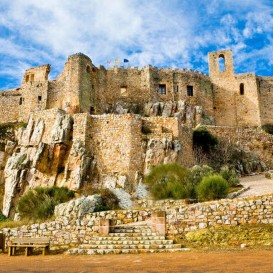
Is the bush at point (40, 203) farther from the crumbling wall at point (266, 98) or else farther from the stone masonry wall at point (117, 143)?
the crumbling wall at point (266, 98)

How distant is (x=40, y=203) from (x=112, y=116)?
450 inches

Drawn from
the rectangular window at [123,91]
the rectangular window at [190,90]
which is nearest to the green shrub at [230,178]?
the rectangular window at [123,91]

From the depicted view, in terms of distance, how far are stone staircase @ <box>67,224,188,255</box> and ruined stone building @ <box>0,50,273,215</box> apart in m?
7.68

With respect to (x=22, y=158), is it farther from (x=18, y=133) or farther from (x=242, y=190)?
(x=242, y=190)

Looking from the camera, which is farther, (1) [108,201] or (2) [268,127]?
(2) [268,127]

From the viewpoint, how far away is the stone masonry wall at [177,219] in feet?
40.7

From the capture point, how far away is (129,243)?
39.7ft

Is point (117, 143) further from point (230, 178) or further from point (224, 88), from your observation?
point (224, 88)

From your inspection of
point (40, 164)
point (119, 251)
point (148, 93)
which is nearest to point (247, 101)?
point (148, 93)

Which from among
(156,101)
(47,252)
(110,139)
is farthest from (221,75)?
(47,252)

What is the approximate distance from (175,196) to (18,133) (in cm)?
2020

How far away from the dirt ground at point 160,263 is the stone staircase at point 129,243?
1.93ft

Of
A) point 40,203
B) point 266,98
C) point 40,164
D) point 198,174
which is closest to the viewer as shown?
point 40,203

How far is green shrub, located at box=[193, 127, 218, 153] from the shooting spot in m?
32.1
